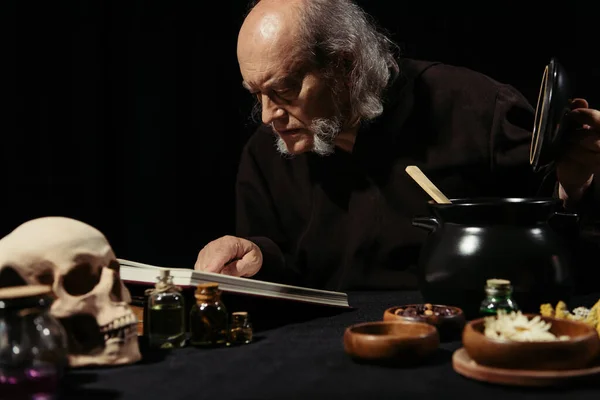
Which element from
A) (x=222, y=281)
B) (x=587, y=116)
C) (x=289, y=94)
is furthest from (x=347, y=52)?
(x=222, y=281)

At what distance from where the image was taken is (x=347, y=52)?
253cm

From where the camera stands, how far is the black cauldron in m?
1.38

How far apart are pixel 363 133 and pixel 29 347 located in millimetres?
1715

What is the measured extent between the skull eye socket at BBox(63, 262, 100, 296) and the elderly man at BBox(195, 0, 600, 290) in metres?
1.03

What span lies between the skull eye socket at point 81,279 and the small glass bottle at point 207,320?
178 millimetres

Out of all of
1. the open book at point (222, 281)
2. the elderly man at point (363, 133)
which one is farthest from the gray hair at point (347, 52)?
the open book at point (222, 281)

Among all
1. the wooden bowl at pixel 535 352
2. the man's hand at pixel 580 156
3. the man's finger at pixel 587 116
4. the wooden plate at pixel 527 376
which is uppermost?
the man's finger at pixel 587 116

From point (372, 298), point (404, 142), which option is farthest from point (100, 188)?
point (372, 298)

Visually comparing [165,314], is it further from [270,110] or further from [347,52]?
[347,52]

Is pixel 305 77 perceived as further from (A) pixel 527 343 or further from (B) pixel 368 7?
(A) pixel 527 343

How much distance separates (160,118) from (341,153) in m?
1.03

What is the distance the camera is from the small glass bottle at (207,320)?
1.36 metres

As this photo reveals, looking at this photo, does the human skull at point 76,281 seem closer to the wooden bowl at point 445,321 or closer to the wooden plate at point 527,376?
the wooden bowl at point 445,321

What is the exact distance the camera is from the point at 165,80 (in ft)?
10.9
